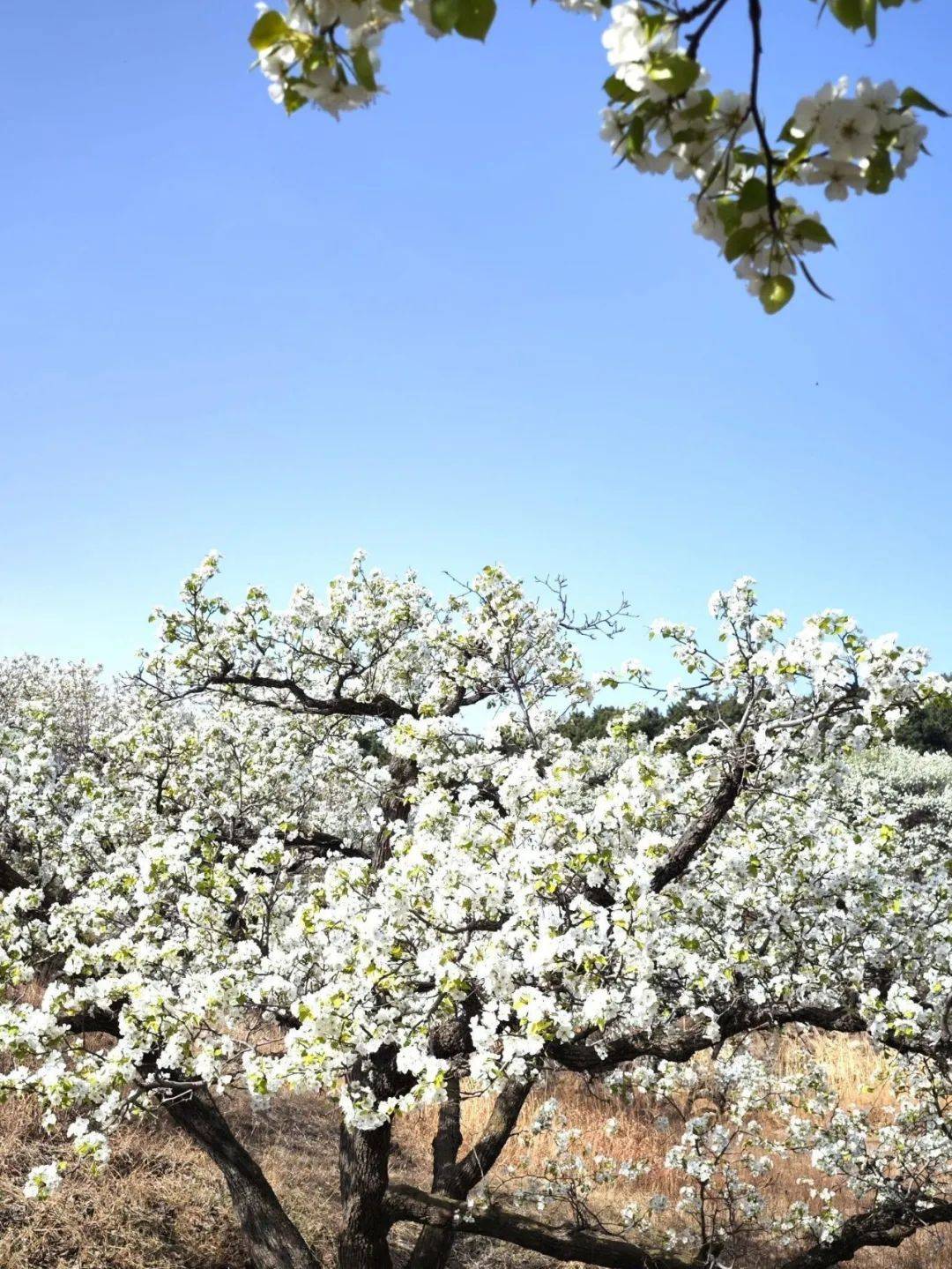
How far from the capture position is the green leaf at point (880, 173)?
58.5 inches

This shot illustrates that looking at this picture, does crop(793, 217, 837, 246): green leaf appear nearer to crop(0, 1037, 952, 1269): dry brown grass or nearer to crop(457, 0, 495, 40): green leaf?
crop(457, 0, 495, 40): green leaf

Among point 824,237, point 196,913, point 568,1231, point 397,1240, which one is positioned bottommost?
point 397,1240

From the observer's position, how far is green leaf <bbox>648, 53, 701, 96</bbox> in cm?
142

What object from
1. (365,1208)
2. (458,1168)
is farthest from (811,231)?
(458,1168)

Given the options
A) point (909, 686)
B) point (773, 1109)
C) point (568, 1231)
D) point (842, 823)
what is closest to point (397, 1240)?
point (568, 1231)

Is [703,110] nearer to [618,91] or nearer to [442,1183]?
[618,91]

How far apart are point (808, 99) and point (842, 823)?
20.9ft

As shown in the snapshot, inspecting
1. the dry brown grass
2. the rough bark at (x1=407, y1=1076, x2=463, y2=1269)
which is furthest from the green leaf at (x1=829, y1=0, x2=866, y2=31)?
the rough bark at (x1=407, y1=1076, x2=463, y2=1269)

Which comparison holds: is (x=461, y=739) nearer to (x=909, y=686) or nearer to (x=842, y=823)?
(x=842, y=823)

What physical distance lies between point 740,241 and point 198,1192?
31.0 ft

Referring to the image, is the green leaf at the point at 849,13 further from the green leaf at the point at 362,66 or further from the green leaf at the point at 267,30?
the green leaf at the point at 267,30

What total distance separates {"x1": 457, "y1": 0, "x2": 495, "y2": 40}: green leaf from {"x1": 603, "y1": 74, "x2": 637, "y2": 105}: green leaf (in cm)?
24

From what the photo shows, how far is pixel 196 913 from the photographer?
19.6 feet

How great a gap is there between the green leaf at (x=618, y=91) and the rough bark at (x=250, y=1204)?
744 cm
